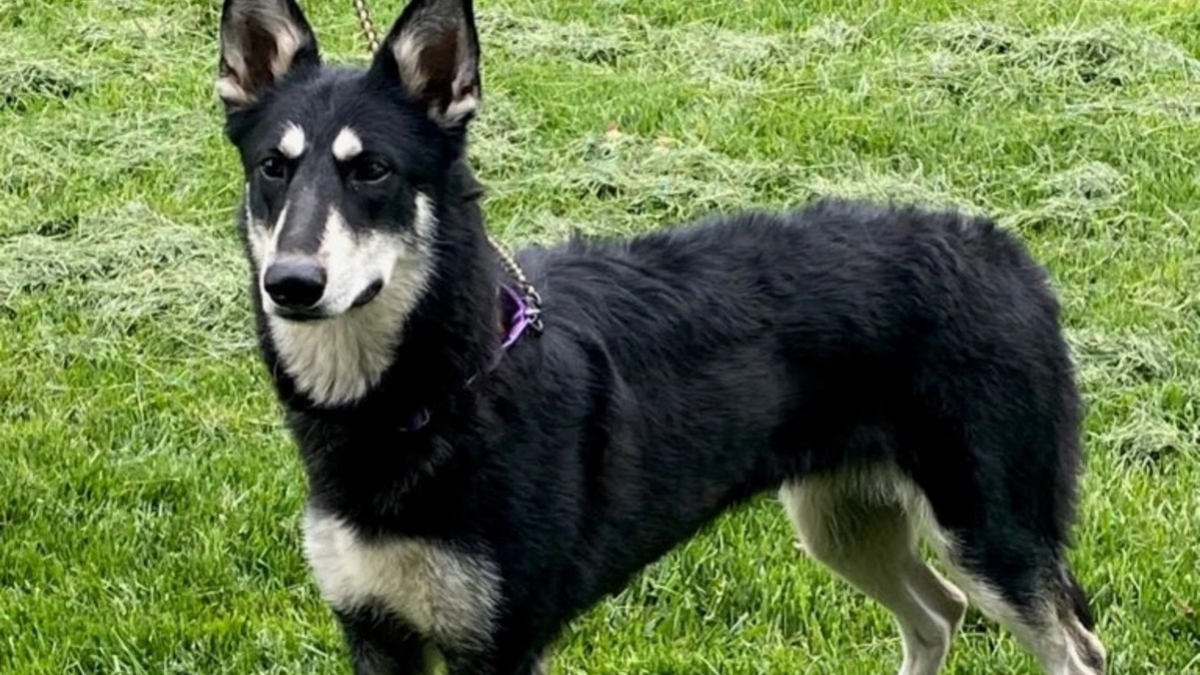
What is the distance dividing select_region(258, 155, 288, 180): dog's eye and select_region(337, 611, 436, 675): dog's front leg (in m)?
0.95

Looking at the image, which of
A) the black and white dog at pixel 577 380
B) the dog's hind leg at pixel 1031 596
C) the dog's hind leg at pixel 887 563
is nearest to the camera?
the black and white dog at pixel 577 380

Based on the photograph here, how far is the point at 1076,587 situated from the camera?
463cm

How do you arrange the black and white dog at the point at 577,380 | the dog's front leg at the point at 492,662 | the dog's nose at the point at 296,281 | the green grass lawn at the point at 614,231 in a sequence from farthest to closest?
the green grass lawn at the point at 614,231, the dog's front leg at the point at 492,662, the black and white dog at the point at 577,380, the dog's nose at the point at 296,281

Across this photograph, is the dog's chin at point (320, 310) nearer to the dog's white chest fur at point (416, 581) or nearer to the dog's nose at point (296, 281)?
the dog's nose at point (296, 281)

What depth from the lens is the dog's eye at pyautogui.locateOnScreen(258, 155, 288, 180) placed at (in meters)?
3.72

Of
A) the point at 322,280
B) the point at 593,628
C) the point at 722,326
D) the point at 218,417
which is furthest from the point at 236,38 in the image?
the point at 218,417

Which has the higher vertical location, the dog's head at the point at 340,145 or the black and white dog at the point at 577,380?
the dog's head at the point at 340,145

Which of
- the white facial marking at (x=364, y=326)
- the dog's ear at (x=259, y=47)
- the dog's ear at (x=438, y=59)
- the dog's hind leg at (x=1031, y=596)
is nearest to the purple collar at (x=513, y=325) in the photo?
the white facial marking at (x=364, y=326)

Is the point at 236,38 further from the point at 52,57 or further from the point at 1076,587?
the point at 52,57

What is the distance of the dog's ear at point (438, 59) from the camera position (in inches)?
151

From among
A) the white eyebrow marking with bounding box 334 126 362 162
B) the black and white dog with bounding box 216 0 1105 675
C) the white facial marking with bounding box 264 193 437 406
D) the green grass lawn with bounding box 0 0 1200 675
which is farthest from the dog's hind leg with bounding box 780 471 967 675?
the white eyebrow marking with bounding box 334 126 362 162

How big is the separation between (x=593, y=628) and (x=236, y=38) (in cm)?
190

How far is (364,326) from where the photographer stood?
3811 millimetres

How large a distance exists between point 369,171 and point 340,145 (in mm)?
77
